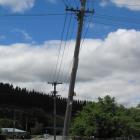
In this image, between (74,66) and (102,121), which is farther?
(102,121)

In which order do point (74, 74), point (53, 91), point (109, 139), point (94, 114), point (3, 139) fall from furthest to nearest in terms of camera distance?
point (3, 139)
point (53, 91)
point (94, 114)
point (109, 139)
point (74, 74)

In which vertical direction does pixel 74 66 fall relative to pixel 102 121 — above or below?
below

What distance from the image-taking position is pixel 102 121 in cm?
7744

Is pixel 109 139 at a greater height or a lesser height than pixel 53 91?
lesser

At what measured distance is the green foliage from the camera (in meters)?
77.2

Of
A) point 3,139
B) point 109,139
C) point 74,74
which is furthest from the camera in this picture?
point 3,139

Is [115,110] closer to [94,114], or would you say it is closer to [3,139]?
[94,114]

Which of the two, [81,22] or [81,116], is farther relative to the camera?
[81,116]

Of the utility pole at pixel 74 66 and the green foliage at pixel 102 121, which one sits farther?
the green foliage at pixel 102 121

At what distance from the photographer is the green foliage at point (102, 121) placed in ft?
253

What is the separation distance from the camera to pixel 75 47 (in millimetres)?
32969

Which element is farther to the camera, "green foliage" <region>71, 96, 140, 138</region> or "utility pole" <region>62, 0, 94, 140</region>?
"green foliage" <region>71, 96, 140, 138</region>

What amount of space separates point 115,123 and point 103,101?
4.01 metres

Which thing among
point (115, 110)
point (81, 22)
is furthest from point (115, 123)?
Result: point (81, 22)
